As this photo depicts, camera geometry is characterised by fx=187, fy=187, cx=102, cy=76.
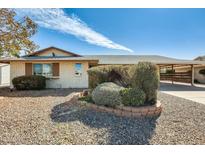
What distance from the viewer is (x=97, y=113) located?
587 centimetres

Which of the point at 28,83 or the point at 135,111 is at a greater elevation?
the point at 28,83

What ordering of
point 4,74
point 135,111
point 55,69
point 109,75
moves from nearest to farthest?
point 135,111
point 109,75
point 55,69
point 4,74

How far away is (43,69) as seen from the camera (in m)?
14.6

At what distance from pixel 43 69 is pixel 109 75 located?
8.02 metres

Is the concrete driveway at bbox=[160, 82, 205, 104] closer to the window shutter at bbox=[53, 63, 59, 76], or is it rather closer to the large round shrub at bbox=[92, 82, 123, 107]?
the large round shrub at bbox=[92, 82, 123, 107]

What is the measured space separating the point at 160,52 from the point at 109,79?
17.2 metres

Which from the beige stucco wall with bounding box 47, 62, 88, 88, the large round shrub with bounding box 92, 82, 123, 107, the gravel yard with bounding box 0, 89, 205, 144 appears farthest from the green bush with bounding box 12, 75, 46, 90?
the large round shrub with bounding box 92, 82, 123, 107

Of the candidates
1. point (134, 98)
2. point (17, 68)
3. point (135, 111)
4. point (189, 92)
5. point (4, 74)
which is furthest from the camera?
point (4, 74)

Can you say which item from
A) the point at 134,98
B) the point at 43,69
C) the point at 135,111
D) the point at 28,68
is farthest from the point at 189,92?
the point at 28,68

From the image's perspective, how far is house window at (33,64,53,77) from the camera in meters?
14.6

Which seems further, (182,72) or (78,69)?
(182,72)

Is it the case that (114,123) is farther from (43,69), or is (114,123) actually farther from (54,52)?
(54,52)
